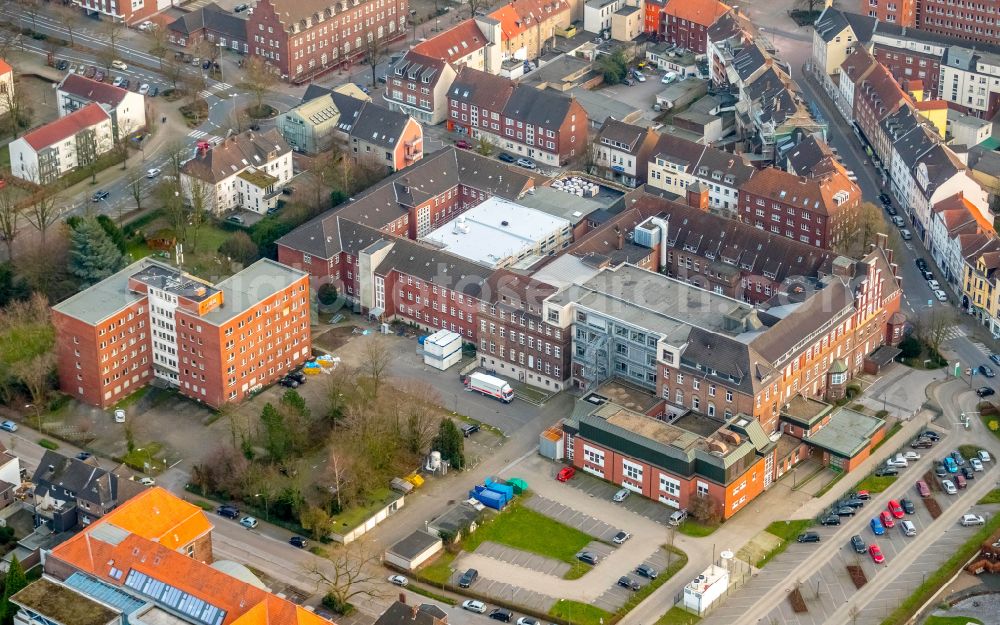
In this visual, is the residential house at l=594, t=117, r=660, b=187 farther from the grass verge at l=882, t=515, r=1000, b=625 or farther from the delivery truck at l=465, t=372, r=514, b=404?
the grass verge at l=882, t=515, r=1000, b=625

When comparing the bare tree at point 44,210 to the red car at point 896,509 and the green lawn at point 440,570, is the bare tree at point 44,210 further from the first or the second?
the red car at point 896,509

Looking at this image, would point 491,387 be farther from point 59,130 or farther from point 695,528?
point 59,130

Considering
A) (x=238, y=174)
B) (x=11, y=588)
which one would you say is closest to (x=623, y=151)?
(x=238, y=174)

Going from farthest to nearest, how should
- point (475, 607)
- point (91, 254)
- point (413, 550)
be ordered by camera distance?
1. point (91, 254)
2. point (413, 550)
3. point (475, 607)

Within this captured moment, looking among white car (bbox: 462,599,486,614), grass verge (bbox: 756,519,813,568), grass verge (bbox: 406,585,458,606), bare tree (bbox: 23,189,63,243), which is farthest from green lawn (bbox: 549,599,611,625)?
bare tree (bbox: 23,189,63,243)

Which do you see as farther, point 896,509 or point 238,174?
point 238,174
